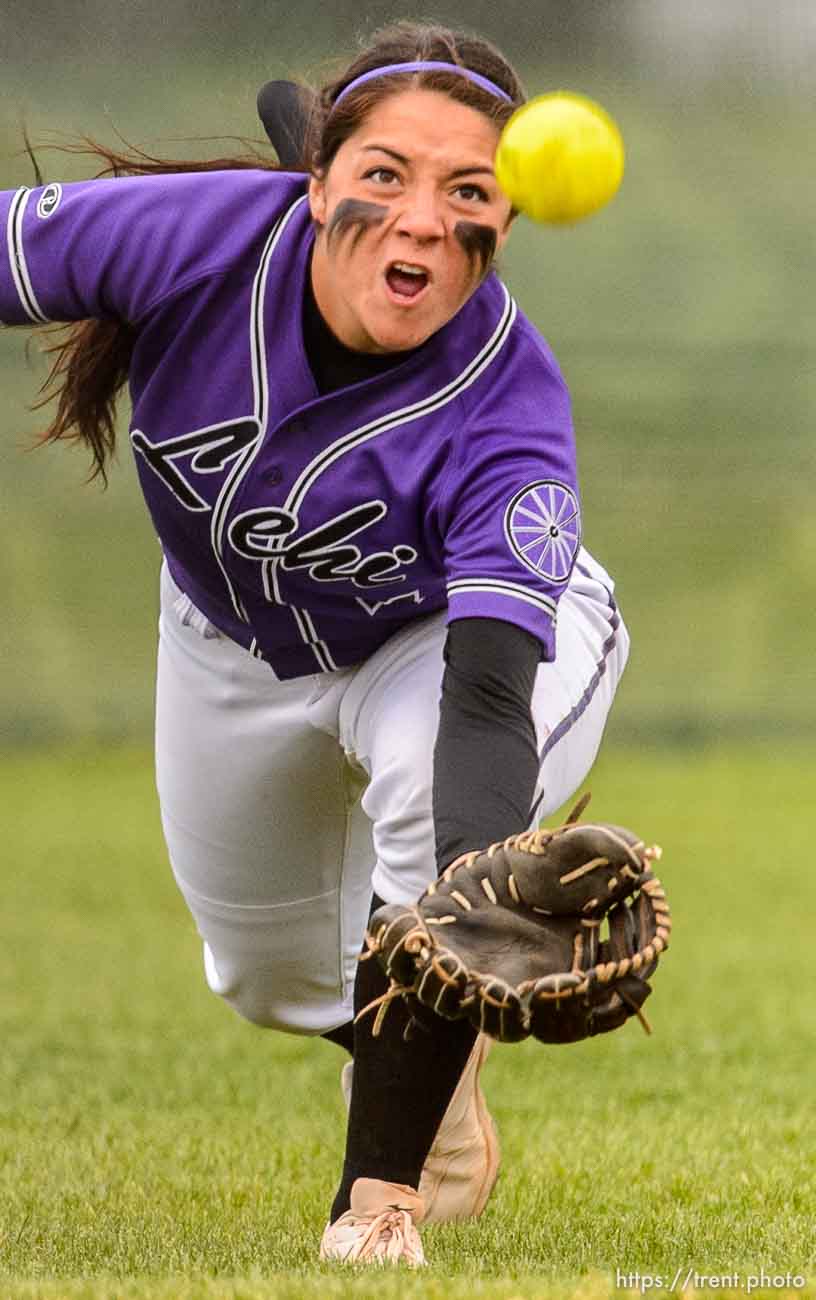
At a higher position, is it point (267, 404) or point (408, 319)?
point (408, 319)

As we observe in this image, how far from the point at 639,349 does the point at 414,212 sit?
882 centimetres

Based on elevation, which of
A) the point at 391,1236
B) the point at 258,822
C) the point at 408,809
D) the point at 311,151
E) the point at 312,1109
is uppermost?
the point at 311,151

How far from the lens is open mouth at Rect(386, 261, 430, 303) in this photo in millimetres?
2732

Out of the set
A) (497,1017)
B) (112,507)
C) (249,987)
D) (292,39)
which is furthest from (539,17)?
(497,1017)

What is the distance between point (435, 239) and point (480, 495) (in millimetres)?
348

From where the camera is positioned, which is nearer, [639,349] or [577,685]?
[577,685]

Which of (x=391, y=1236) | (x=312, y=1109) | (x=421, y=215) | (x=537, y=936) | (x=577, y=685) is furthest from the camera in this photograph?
(x=312, y=1109)

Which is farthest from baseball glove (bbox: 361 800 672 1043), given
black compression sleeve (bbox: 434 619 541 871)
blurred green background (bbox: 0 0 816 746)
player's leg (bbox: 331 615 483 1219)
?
blurred green background (bbox: 0 0 816 746)

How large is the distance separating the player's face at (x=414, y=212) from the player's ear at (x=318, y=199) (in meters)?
0.04

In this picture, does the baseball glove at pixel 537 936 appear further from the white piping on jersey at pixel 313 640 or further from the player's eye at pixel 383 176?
the player's eye at pixel 383 176

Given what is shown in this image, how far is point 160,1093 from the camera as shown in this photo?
4.63m

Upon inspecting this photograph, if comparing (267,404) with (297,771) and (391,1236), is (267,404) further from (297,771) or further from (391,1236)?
(391,1236)

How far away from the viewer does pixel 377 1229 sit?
9.11 ft

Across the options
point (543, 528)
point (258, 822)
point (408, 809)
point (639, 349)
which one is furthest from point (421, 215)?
point (639, 349)
